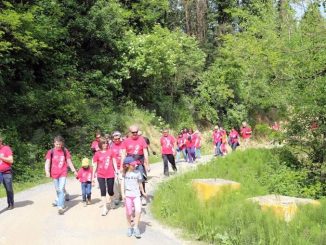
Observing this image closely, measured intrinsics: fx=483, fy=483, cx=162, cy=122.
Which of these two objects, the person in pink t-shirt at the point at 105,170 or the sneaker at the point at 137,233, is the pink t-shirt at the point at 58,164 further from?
the sneaker at the point at 137,233

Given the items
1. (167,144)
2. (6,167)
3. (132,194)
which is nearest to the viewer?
(132,194)

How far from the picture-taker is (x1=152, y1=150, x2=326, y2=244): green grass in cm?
860

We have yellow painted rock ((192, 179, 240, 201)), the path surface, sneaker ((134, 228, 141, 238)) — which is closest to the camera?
the path surface

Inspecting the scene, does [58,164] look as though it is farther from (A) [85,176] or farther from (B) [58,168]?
(A) [85,176]

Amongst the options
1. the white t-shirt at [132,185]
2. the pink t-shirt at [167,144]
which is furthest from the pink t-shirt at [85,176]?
the pink t-shirt at [167,144]

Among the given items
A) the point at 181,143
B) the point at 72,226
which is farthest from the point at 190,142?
the point at 72,226

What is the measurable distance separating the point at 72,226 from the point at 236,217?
11.6 ft

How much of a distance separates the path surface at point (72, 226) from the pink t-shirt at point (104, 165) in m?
0.91

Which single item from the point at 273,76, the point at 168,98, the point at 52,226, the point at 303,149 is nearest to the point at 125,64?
the point at 168,98

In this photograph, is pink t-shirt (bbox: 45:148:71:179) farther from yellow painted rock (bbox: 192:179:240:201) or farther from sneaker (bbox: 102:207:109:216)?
yellow painted rock (bbox: 192:179:240:201)

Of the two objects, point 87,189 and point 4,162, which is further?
point 87,189

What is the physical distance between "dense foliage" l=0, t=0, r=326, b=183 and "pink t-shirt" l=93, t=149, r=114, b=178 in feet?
24.0

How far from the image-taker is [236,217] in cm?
938

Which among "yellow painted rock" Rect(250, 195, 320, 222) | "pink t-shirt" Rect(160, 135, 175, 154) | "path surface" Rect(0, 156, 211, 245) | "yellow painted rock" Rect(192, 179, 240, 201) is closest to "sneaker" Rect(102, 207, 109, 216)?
"path surface" Rect(0, 156, 211, 245)
